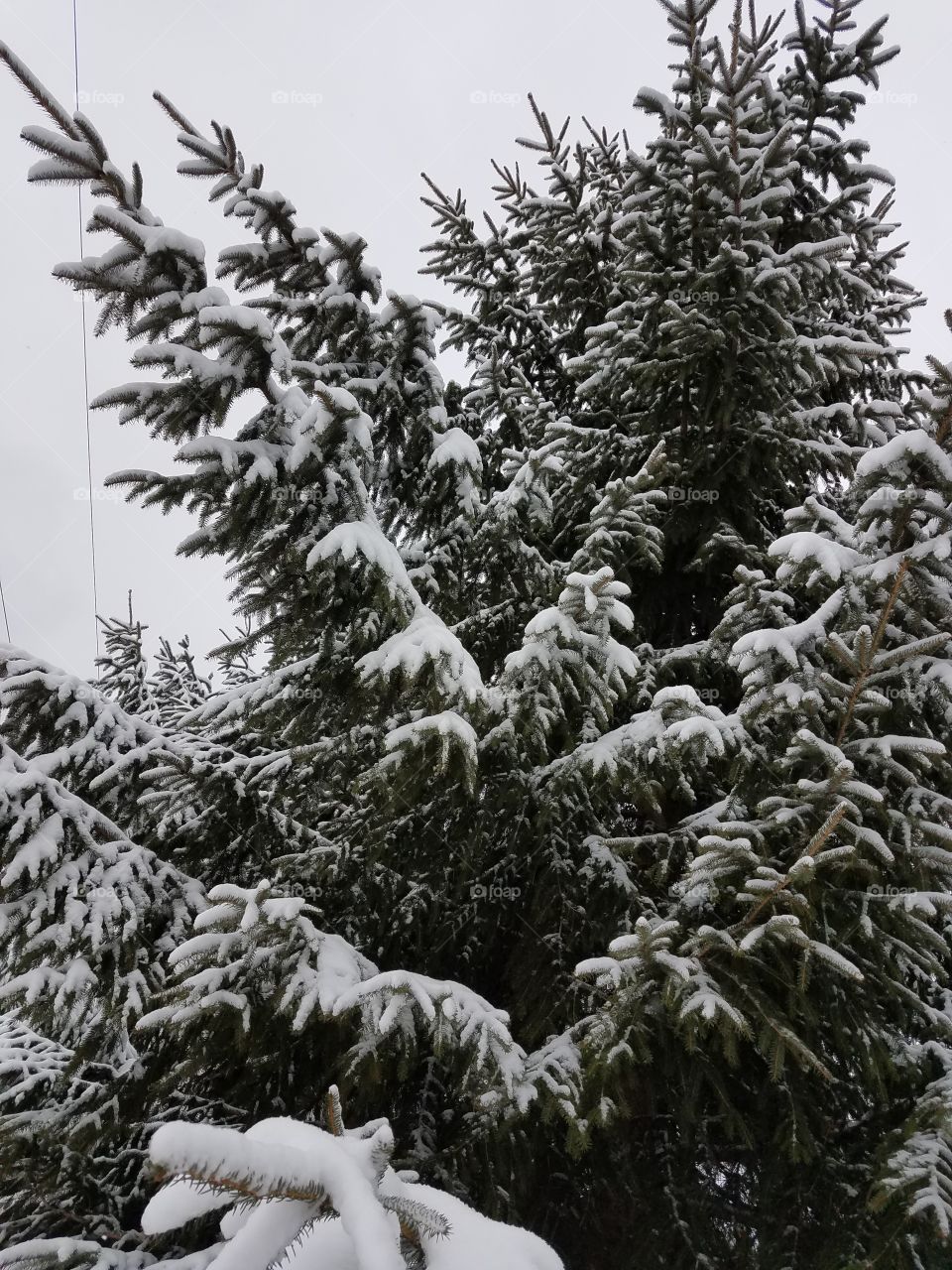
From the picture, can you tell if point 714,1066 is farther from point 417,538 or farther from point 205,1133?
point 417,538

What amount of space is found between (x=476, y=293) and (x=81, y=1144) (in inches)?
239

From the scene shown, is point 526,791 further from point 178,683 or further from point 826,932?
point 178,683

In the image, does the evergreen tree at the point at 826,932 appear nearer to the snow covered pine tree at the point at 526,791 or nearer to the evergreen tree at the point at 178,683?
the snow covered pine tree at the point at 526,791

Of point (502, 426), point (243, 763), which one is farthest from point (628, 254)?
point (243, 763)

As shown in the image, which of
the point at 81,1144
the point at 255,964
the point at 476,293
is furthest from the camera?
the point at 476,293

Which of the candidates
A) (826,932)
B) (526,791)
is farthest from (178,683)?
(826,932)

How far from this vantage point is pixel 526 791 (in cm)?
378

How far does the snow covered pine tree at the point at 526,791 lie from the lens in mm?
2629

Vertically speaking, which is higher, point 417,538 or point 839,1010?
point 417,538

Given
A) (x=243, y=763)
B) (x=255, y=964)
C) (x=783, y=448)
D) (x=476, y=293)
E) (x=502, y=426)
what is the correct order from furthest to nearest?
(x=476, y=293), (x=502, y=426), (x=783, y=448), (x=243, y=763), (x=255, y=964)

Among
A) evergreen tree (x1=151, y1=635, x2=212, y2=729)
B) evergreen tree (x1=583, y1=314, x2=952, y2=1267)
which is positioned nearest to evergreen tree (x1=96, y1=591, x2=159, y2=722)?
evergreen tree (x1=151, y1=635, x2=212, y2=729)

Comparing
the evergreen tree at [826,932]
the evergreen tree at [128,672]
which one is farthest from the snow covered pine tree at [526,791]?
the evergreen tree at [128,672]

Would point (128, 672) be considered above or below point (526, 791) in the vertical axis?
above

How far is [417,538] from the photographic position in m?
4.58
